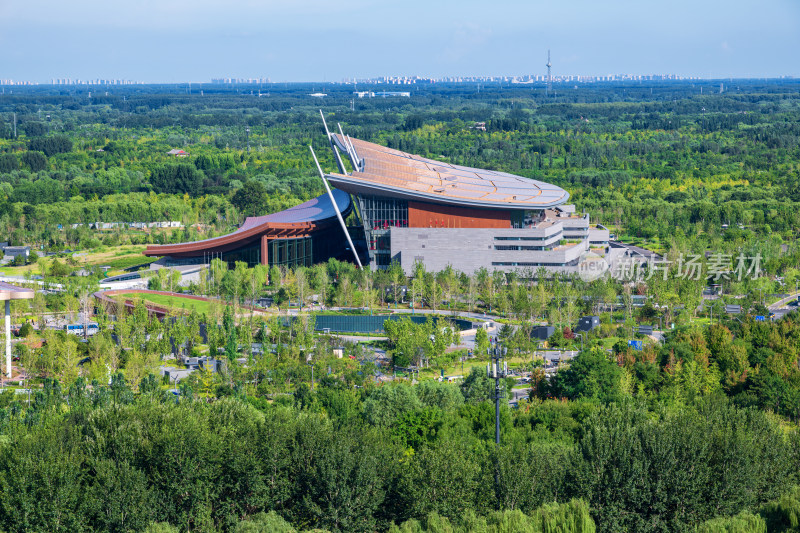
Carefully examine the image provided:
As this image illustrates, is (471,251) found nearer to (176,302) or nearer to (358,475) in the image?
(176,302)

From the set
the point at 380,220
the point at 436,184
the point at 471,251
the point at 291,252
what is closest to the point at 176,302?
the point at 291,252

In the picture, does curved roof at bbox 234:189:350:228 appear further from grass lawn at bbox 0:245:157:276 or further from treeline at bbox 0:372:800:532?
treeline at bbox 0:372:800:532

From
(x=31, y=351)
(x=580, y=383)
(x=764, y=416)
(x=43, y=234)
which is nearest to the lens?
(x=764, y=416)

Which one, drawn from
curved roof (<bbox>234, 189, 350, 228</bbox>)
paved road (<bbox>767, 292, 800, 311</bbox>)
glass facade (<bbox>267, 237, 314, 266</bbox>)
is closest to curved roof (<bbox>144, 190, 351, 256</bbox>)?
curved roof (<bbox>234, 189, 350, 228</bbox>)

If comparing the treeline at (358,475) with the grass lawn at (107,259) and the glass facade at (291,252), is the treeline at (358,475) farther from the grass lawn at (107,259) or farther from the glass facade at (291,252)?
the grass lawn at (107,259)

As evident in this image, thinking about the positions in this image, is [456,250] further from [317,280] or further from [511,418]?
[511,418]

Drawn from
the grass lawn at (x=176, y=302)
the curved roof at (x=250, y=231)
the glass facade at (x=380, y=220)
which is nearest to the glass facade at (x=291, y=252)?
the curved roof at (x=250, y=231)

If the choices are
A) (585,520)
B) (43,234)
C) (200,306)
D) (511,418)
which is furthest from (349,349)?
(43,234)
